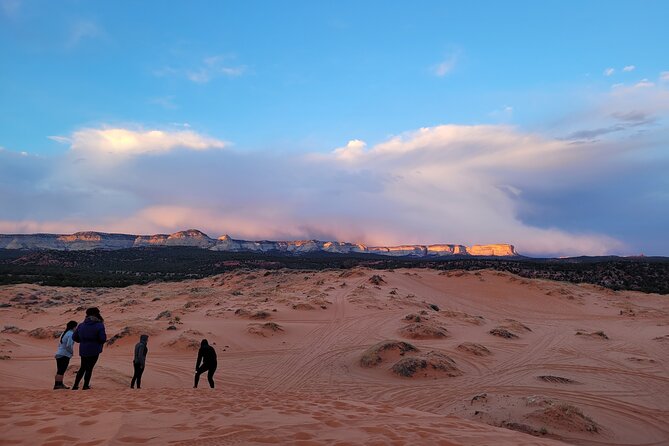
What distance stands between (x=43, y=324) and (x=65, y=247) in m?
177

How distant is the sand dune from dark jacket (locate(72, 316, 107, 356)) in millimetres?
989

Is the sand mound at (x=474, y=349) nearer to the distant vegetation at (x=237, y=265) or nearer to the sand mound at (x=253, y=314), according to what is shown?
the sand mound at (x=253, y=314)

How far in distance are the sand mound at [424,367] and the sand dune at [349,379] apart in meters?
0.06

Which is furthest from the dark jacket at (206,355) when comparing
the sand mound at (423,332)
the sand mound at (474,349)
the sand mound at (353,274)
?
the sand mound at (353,274)

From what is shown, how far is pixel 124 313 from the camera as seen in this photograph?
29.6 m

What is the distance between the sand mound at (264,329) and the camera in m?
20.8

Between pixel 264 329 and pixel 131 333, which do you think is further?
pixel 264 329

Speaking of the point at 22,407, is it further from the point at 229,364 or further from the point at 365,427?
the point at 229,364

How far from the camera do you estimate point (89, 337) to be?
9.55m

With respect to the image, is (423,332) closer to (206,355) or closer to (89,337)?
(206,355)

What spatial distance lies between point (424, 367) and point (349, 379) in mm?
2696

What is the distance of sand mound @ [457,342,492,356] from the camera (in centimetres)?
1728

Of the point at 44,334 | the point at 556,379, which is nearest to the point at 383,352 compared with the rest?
the point at 556,379

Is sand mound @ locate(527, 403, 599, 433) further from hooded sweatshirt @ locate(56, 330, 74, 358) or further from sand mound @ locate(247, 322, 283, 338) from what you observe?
sand mound @ locate(247, 322, 283, 338)
